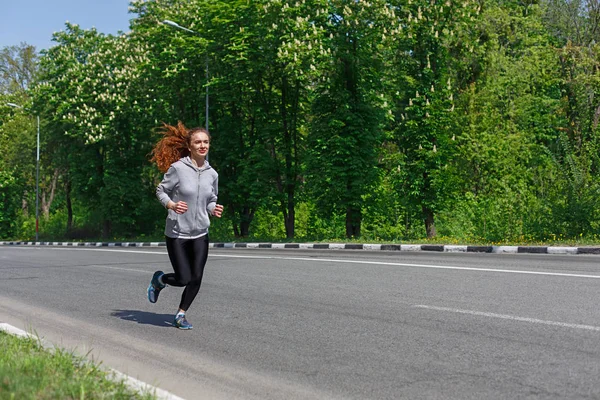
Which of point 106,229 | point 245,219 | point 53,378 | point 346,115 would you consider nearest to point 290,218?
point 245,219

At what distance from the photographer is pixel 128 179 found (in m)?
42.3

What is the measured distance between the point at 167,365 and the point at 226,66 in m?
27.3

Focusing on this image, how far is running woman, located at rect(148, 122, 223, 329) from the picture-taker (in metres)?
7.09

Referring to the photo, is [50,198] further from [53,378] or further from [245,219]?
[53,378]

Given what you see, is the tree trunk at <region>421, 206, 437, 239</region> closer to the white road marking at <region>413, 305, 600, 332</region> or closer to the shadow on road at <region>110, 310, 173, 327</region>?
the white road marking at <region>413, 305, 600, 332</region>

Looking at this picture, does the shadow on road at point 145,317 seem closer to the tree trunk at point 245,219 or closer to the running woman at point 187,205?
the running woman at point 187,205

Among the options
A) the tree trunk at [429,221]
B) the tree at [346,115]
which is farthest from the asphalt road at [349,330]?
the tree at [346,115]

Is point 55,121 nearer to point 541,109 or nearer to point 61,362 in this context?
point 541,109

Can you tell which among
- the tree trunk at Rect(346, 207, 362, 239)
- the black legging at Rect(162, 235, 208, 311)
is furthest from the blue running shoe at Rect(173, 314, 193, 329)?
the tree trunk at Rect(346, 207, 362, 239)

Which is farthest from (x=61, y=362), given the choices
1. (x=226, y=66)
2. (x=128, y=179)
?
(x=128, y=179)

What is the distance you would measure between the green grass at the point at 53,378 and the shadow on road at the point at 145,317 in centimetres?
225

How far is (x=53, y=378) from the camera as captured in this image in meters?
4.59

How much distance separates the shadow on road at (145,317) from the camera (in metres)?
7.96

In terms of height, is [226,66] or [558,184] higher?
[226,66]
